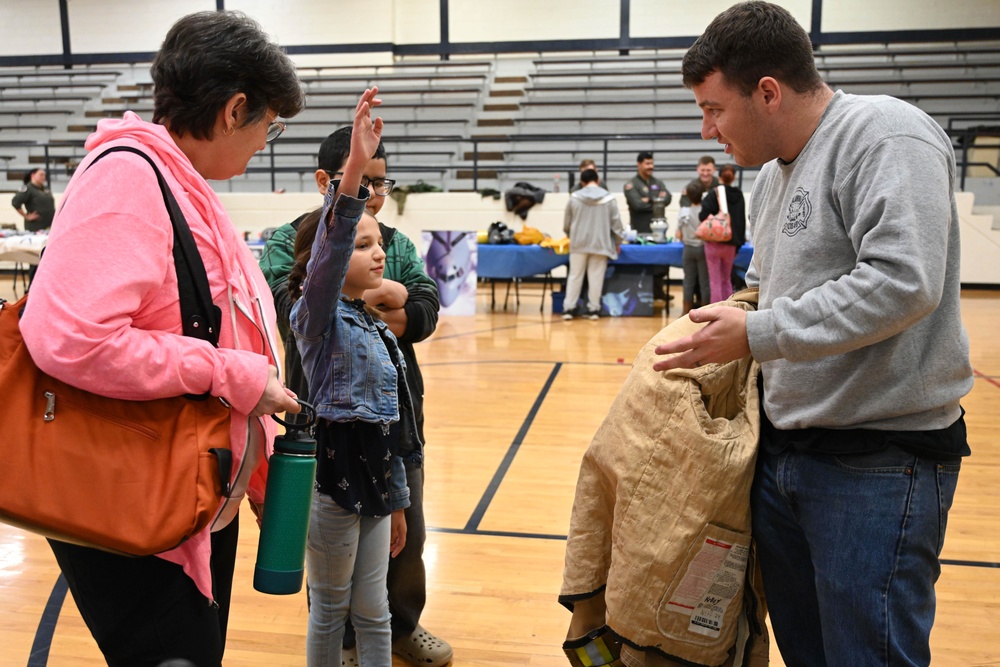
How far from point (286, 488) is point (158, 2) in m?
17.5

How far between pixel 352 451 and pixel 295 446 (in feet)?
1.58

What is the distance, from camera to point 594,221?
852 centimetres

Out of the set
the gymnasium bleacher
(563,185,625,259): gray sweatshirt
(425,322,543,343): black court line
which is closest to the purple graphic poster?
(425,322,543,343): black court line

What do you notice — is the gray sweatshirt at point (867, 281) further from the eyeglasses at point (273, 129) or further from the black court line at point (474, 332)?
the black court line at point (474, 332)

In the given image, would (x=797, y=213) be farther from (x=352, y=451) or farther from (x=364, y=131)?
(x=352, y=451)

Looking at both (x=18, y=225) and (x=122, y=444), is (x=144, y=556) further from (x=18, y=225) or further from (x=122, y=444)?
(x=18, y=225)

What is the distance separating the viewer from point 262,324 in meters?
1.39

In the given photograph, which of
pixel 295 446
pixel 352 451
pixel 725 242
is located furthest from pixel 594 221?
pixel 295 446

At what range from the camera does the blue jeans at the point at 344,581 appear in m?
1.87

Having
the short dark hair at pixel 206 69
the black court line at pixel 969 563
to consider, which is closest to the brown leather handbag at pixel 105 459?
the short dark hair at pixel 206 69

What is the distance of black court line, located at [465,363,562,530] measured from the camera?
3428 mm

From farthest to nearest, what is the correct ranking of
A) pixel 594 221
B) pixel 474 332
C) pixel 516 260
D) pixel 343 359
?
pixel 516 260, pixel 594 221, pixel 474 332, pixel 343 359

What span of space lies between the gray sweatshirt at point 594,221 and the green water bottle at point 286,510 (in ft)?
23.8

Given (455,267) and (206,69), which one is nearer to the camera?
(206,69)
